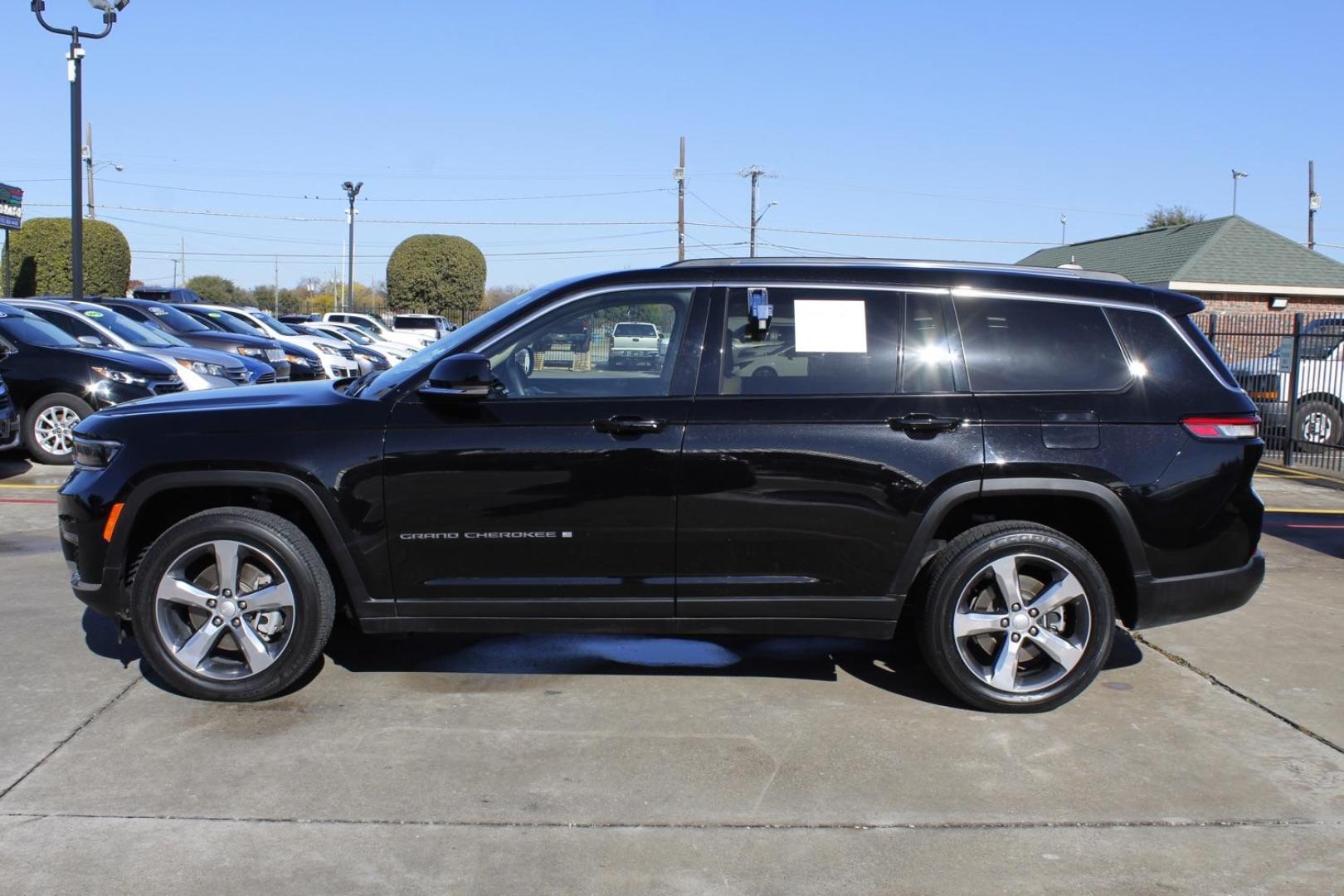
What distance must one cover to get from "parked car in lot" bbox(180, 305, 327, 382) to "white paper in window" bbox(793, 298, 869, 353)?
17.8 meters

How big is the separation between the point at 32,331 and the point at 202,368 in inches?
77.0

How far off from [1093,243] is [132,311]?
32213mm

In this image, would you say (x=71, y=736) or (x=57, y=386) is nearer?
(x=71, y=736)

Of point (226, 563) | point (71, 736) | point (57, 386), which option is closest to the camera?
point (71, 736)

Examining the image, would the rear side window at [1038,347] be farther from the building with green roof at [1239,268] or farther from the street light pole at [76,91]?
the building with green roof at [1239,268]

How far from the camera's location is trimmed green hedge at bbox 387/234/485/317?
52500 millimetres

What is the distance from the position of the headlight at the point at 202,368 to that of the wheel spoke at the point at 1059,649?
11.6 meters

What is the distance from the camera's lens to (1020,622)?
4.98 m

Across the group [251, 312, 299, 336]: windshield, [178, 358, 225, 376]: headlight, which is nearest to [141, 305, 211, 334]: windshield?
[251, 312, 299, 336]: windshield

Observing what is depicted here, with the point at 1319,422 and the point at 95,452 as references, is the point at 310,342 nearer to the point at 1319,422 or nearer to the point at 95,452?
the point at 1319,422

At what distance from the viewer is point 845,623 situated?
16.3 ft

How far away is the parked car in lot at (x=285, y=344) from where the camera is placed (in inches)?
871

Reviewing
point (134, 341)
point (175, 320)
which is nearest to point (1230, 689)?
point (134, 341)

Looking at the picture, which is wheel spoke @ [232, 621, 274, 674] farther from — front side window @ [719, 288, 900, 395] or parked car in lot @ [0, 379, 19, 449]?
parked car in lot @ [0, 379, 19, 449]
